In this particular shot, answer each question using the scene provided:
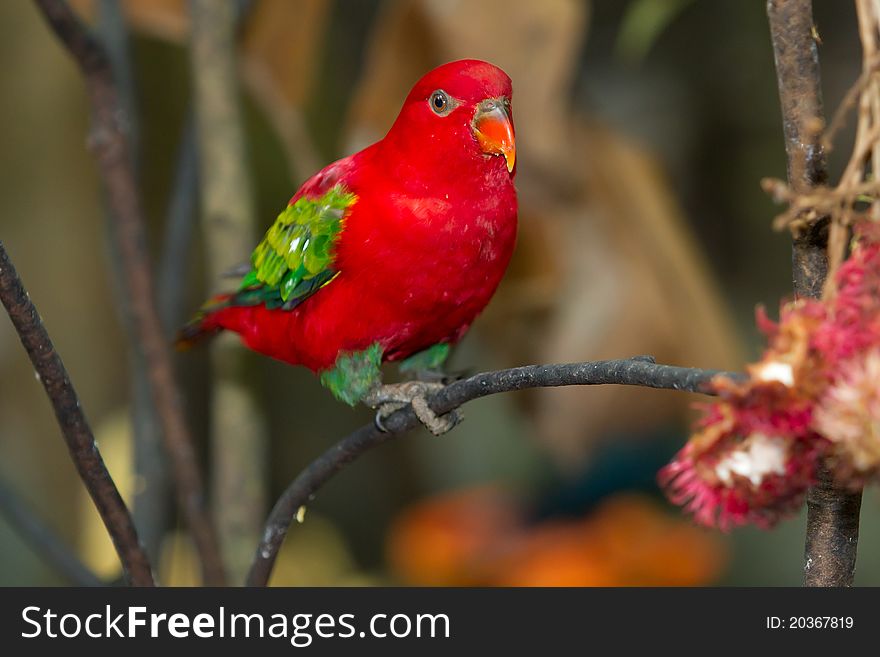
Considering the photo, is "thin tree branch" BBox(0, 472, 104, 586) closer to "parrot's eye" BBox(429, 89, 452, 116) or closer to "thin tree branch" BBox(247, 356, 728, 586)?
"thin tree branch" BBox(247, 356, 728, 586)

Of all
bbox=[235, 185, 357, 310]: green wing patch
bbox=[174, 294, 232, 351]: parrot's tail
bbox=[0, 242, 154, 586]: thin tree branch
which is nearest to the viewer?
bbox=[0, 242, 154, 586]: thin tree branch

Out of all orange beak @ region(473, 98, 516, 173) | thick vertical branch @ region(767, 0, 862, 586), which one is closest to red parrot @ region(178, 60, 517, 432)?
orange beak @ region(473, 98, 516, 173)

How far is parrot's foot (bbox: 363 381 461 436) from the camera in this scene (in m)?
1.03

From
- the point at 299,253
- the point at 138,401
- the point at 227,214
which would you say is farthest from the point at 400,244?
the point at 138,401

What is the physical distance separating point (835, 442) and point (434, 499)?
7.09 ft

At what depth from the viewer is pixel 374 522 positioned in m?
3.01

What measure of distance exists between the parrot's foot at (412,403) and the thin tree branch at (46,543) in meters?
0.38

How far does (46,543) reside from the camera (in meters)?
1.23

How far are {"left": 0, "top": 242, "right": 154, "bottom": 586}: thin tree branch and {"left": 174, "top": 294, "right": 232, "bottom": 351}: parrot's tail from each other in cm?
46

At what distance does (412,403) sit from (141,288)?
479 millimetres

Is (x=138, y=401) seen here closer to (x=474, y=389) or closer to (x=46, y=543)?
(x=46, y=543)

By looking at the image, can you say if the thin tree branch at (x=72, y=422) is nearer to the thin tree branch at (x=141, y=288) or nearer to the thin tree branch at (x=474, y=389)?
the thin tree branch at (x=474, y=389)
